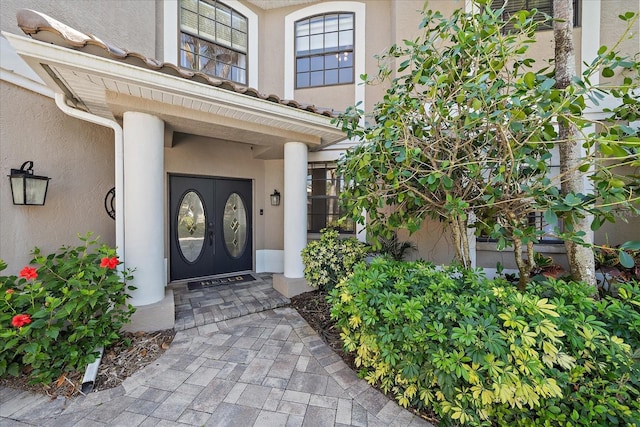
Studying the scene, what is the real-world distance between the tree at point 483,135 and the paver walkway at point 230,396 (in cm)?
190

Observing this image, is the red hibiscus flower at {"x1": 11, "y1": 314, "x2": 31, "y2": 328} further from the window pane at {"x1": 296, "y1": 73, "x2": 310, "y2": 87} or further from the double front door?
the window pane at {"x1": 296, "y1": 73, "x2": 310, "y2": 87}

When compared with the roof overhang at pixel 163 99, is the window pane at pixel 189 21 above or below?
above

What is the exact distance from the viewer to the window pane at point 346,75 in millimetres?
6590

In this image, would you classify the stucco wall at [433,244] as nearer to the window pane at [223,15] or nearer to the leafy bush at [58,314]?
the leafy bush at [58,314]

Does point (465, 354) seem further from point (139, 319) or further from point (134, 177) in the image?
point (134, 177)

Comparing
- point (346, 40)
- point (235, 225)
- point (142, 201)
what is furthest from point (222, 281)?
point (346, 40)

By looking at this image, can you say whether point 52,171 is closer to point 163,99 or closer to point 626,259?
point 163,99

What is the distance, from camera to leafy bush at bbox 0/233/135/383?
2.55 meters

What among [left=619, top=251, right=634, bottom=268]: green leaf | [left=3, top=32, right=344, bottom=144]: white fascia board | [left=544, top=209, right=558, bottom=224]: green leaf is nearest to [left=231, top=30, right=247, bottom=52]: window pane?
[left=3, top=32, right=344, bottom=144]: white fascia board

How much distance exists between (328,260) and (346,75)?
15.7 feet

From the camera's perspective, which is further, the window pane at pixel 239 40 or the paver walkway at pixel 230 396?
the window pane at pixel 239 40

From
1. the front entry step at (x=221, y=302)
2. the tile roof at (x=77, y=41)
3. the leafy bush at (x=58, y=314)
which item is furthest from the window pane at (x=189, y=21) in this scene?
the front entry step at (x=221, y=302)

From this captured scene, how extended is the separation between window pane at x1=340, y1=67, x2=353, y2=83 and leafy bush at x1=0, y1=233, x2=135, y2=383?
20.2 ft

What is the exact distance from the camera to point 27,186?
10.8ft
